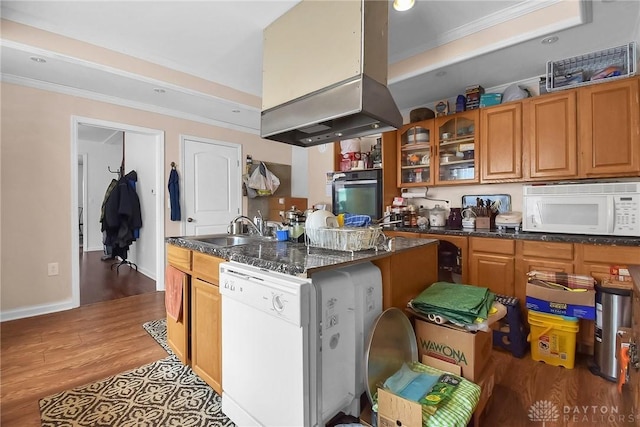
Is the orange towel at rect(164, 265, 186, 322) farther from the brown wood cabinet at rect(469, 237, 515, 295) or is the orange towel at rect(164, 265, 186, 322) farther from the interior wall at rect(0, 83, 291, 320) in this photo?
the brown wood cabinet at rect(469, 237, 515, 295)

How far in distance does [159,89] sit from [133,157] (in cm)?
232

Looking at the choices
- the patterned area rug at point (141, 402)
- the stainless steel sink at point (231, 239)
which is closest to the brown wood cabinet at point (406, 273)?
the stainless steel sink at point (231, 239)

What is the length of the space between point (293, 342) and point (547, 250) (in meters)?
2.33

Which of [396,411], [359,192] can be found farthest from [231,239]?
[359,192]

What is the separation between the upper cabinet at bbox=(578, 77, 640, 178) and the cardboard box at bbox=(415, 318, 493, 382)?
1.96 meters

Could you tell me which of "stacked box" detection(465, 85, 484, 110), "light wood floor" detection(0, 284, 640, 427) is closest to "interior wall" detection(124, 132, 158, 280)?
"light wood floor" detection(0, 284, 640, 427)

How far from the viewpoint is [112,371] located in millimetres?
1896

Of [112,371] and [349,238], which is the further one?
[112,371]

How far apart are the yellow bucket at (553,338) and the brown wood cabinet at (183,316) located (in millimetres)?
2414

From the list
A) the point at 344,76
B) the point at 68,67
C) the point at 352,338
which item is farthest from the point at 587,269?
the point at 68,67

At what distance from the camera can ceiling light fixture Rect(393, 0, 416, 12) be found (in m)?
1.90

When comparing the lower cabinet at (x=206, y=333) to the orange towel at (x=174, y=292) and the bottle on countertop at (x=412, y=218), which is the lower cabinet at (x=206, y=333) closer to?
the orange towel at (x=174, y=292)

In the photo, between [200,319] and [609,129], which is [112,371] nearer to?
[200,319]

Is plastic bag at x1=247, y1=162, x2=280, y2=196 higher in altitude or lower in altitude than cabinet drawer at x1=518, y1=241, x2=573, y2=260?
higher
